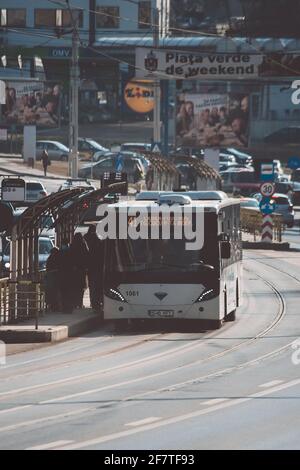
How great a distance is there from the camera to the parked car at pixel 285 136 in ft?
350

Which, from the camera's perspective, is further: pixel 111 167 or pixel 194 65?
pixel 111 167

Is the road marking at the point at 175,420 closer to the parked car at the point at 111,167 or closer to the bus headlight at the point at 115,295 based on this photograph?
the bus headlight at the point at 115,295

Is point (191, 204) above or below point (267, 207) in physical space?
above

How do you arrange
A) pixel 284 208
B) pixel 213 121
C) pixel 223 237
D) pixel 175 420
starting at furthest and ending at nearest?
1. pixel 213 121
2. pixel 284 208
3. pixel 223 237
4. pixel 175 420

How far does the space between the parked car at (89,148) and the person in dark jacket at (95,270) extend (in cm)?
6413

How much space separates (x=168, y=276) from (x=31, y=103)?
7085 cm

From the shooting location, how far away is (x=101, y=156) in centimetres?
9388

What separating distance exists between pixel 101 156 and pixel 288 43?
42.8 ft

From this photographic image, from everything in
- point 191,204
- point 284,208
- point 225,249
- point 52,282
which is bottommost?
point 284,208

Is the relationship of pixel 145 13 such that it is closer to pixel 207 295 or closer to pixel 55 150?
pixel 55 150

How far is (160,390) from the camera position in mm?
19766

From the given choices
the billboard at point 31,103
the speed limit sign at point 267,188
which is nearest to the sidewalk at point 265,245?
the speed limit sign at point 267,188

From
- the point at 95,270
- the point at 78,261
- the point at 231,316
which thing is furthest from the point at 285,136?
the point at 78,261

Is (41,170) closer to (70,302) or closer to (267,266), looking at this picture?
(267,266)
